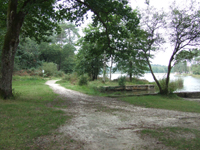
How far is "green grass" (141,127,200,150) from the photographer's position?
3.72m

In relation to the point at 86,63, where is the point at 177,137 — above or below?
below

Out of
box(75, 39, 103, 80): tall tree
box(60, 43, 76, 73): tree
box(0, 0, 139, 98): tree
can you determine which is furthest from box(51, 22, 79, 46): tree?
box(0, 0, 139, 98): tree

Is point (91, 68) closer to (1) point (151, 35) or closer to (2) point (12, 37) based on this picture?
(1) point (151, 35)

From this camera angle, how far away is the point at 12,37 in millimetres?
8312

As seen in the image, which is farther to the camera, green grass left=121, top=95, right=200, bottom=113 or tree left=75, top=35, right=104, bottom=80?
tree left=75, top=35, right=104, bottom=80

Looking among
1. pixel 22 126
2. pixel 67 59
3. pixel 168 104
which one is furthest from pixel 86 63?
pixel 67 59

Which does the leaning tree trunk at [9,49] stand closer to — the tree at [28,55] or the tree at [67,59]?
the tree at [28,55]

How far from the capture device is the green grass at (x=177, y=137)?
12.2 feet

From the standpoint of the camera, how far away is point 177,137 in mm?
4277

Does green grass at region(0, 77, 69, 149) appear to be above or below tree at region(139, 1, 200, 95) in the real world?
below

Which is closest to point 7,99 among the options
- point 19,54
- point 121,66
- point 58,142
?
point 58,142

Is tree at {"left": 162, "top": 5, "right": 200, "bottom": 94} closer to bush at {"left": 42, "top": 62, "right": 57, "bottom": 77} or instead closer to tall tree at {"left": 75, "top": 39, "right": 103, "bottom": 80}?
tall tree at {"left": 75, "top": 39, "right": 103, "bottom": 80}

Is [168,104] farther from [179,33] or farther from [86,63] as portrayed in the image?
[86,63]

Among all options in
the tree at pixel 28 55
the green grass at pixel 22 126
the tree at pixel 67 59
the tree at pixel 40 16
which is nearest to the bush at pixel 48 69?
the tree at pixel 28 55
